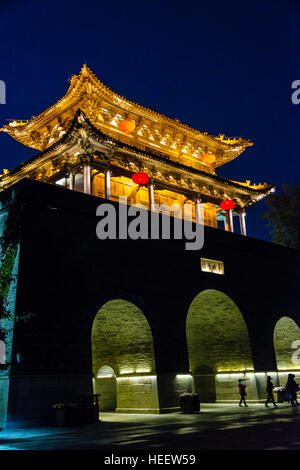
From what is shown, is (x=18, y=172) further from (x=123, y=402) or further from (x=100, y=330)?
(x=123, y=402)

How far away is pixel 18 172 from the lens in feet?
60.3

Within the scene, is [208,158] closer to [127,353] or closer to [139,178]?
[139,178]

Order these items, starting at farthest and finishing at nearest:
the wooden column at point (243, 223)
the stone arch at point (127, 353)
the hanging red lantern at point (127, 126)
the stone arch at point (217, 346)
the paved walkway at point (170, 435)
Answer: the wooden column at point (243, 223)
the hanging red lantern at point (127, 126)
the stone arch at point (217, 346)
the stone arch at point (127, 353)
the paved walkway at point (170, 435)

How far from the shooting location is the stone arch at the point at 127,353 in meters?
12.6

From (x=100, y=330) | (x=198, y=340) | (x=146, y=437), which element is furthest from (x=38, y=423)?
(x=198, y=340)

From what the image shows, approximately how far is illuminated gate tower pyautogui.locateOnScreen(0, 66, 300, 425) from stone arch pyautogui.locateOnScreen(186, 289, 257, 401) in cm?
4

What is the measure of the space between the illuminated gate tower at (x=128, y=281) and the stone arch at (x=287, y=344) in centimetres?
6

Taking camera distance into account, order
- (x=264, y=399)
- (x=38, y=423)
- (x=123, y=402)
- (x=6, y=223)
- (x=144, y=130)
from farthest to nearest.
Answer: (x=144, y=130), (x=264, y=399), (x=123, y=402), (x=6, y=223), (x=38, y=423)

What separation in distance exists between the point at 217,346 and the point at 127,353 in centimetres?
414

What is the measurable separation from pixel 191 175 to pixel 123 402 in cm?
1000

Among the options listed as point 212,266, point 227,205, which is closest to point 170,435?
point 212,266

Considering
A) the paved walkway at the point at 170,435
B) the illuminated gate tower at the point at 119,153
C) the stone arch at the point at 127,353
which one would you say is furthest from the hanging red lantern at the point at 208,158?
the paved walkway at the point at 170,435

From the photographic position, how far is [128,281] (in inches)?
503

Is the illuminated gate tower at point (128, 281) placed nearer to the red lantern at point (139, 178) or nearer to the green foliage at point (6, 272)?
the green foliage at point (6, 272)
